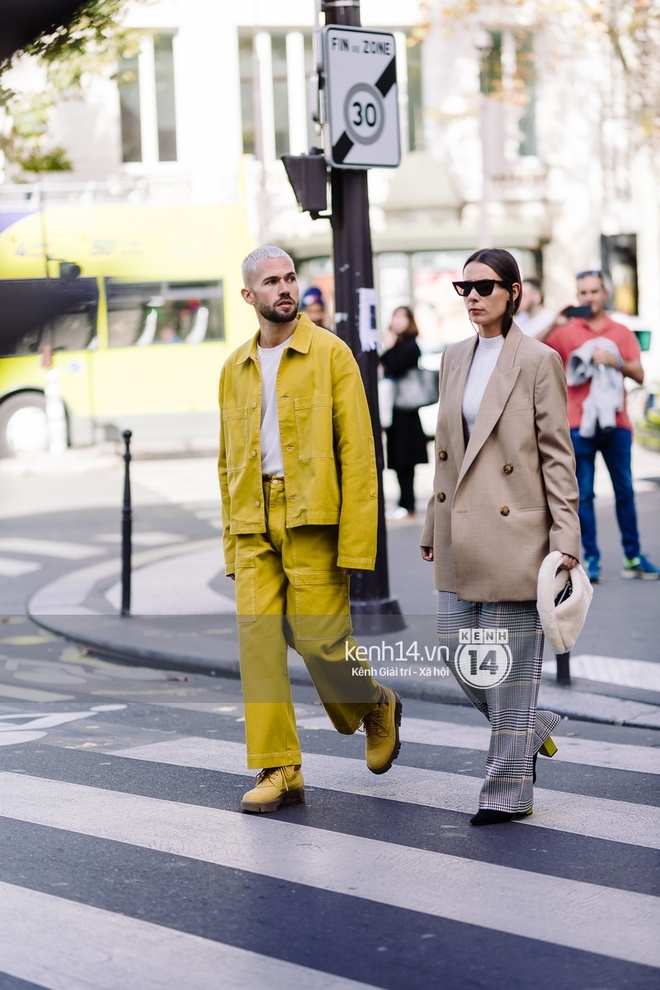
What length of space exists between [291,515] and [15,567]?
740 cm

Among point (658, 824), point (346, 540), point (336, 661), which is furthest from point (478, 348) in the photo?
point (658, 824)

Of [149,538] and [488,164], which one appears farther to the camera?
[488,164]

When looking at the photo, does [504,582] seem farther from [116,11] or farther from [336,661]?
[116,11]

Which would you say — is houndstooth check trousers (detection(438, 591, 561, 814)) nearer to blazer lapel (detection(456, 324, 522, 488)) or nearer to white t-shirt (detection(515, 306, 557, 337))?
blazer lapel (detection(456, 324, 522, 488))

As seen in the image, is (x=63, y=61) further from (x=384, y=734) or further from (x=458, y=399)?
(x=384, y=734)

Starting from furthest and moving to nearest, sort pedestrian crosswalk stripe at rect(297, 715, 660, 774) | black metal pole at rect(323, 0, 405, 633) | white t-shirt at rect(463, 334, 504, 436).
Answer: black metal pole at rect(323, 0, 405, 633)
pedestrian crosswalk stripe at rect(297, 715, 660, 774)
white t-shirt at rect(463, 334, 504, 436)

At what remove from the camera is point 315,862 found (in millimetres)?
3922

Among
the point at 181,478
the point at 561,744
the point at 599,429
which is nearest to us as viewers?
the point at 561,744

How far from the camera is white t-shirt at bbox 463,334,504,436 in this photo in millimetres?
4375

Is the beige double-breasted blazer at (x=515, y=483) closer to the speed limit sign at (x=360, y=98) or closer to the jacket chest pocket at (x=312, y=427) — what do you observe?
the jacket chest pocket at (x=312, y=427)

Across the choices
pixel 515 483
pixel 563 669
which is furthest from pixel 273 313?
pixel 563 669

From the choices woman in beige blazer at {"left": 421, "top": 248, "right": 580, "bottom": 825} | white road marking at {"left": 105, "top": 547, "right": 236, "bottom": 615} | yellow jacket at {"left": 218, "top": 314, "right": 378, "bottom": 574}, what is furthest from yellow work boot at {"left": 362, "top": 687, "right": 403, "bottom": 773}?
white road marking at {"left": 105, "top": 547, "right": 236, "bottom": 615}

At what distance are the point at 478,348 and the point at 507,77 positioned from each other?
26205mm

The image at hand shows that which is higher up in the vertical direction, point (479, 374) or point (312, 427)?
point (479, 374)
